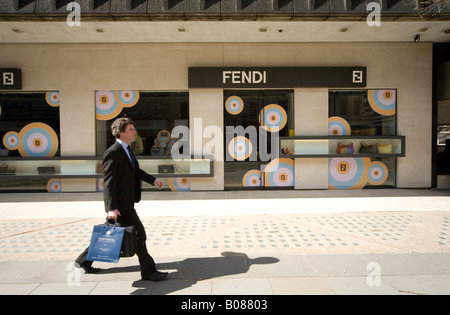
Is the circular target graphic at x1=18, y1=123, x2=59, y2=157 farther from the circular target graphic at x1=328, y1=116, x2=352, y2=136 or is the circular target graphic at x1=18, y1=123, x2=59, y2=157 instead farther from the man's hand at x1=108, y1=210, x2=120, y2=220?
the circular target graphic at x1=328, y1=116, x2=352, y2=136

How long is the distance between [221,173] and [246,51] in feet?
13.4

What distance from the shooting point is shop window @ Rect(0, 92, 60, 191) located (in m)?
10.2

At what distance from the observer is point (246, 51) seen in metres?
10.1

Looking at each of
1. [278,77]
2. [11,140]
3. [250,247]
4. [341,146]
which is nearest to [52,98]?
[11,140]

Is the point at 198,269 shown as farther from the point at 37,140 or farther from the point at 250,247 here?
the point at 37,140

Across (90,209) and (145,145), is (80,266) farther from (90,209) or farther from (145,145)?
(145,145)

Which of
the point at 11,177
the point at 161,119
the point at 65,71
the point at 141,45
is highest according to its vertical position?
the point at 141,45

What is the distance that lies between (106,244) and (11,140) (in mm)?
8771

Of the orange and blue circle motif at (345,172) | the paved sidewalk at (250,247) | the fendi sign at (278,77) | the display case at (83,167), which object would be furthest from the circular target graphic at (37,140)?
the orange and blue circle motif at (345,172)

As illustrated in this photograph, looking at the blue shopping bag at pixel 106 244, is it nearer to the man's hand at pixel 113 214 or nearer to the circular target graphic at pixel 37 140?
the man's hand at pixel 113 214

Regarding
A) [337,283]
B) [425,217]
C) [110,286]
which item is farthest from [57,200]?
[425,217]

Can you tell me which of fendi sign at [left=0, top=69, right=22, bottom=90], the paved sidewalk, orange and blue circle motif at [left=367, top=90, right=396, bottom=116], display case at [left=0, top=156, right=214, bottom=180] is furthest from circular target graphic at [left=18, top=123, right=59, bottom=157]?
orange and blue circle motif at [left=367, top=90, right=396, bottom=116]

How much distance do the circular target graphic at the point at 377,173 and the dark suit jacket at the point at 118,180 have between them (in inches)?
349

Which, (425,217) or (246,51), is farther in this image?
(246,51)
